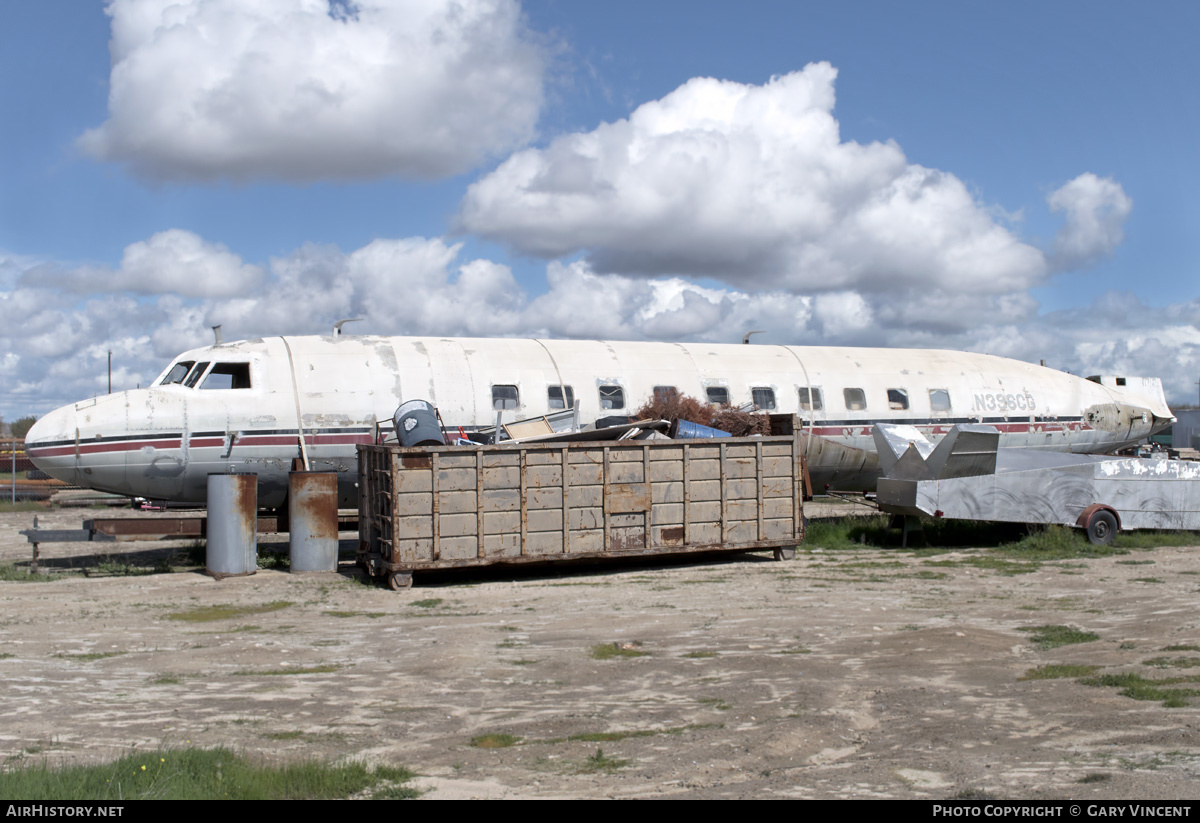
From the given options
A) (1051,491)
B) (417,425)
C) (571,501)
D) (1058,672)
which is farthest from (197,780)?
(1051,491)

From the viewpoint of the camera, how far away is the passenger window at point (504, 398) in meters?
18.5

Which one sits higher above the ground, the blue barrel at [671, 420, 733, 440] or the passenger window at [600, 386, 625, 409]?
the passenger window at [600, 386, 625, 409]

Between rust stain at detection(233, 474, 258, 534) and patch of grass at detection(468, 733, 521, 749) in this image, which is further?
rust stain at detection(233, 474, 258, 534)

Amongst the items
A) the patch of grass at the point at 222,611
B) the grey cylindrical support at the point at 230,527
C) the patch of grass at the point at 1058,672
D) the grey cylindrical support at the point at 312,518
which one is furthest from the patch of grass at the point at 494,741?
the grey cylindrical support at the point at 230,527

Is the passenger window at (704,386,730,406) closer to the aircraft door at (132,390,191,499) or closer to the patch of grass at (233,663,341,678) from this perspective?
the aircraft door at (132,390,191,499)

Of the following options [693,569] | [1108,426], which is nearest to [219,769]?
[693,569]

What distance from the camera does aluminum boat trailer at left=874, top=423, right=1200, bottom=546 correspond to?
17672mm

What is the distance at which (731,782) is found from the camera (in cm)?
573

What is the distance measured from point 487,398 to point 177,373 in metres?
5.61

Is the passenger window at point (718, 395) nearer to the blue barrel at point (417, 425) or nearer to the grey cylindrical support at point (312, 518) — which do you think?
the blue barrel at point (417, 425)

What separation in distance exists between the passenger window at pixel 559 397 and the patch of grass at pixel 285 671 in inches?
397

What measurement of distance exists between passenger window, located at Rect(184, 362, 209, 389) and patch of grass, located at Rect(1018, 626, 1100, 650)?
13800 mm

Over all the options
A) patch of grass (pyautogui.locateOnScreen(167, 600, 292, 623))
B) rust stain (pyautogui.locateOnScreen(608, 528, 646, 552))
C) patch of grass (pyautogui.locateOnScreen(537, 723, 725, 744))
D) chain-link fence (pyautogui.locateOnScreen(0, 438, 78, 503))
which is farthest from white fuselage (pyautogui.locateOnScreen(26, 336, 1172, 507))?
chain-link fence (pyautogui.locateOnScreen(0, 438, 78, 503))

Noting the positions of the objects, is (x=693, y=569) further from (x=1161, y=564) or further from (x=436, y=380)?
(x=1161, y=564)
